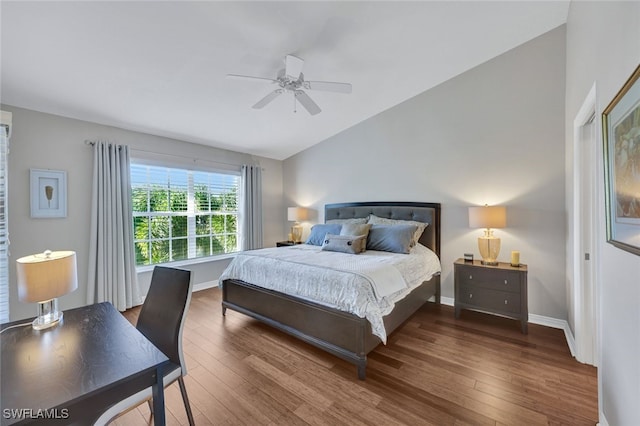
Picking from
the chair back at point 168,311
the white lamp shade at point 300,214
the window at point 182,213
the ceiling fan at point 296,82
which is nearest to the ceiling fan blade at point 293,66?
the ceiling fan at point 296,82

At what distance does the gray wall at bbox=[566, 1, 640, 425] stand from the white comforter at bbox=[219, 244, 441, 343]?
129 cm

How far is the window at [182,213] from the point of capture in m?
3.90

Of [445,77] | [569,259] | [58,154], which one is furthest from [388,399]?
[58,154]

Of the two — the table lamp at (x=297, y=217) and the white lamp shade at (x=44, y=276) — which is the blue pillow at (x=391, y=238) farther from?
the white lamp shade at (x=44, y=276)

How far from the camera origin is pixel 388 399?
185 cm

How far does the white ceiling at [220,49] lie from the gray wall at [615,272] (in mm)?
1096

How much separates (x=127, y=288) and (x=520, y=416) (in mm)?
4317

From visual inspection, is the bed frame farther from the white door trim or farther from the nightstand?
the white door trim

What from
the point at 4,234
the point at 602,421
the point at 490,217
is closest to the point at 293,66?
the point at 490,217

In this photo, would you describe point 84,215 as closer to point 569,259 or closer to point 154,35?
point 154,35

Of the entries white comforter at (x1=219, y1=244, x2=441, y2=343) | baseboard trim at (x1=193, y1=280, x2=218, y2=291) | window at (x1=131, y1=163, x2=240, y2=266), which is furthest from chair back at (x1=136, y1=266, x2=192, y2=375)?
baseboard trim at (x1=193, y1=280, x2=218, y2=291)

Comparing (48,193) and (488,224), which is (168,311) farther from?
(488,224)

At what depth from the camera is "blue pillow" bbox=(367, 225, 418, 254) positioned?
331 cm

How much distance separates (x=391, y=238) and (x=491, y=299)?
4.17 feet
